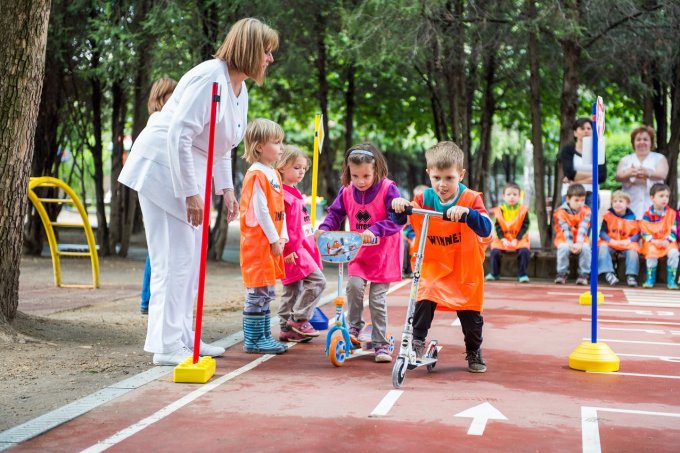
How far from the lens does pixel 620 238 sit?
14.5 metres

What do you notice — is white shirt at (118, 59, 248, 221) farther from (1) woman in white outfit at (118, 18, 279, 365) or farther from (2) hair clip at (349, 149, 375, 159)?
(2) hair clip at (349, 149, 375, 159)

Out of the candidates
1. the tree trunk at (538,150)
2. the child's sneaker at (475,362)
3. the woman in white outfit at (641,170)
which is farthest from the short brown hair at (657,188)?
the child's sneaker at (475,362)

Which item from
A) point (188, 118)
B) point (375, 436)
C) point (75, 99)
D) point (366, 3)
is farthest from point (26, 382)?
point (75, 99)

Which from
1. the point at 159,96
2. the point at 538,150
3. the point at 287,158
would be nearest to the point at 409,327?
the point at 287,158

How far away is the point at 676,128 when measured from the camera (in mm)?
18094

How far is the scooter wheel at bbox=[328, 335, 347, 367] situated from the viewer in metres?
6.75

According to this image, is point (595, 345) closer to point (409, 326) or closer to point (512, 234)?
point (409, 326)

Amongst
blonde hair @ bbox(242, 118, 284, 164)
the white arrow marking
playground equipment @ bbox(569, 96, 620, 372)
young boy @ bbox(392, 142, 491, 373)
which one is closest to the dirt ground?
blonde hair @ bbox(242, 118, 284, 164)

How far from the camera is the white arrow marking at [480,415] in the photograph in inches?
199

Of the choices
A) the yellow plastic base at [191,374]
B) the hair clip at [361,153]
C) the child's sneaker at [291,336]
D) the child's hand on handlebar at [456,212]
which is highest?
the hair clip at [361,153]

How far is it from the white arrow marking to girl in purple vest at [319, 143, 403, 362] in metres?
1.64

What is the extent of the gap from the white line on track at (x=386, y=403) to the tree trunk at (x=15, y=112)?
3.62 m

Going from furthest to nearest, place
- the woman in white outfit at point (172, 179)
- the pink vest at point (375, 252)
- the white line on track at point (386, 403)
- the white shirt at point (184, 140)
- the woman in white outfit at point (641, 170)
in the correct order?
the woman in white outfit at point (641, 170)
the pink vest at point (375, 252)
the woman in white outfit at point (172, 179)
the white shirt at point (184, 140)
the white line on track at point (386, 403)

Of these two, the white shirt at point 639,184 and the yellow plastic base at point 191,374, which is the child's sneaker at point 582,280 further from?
the yellow plastic base at point 191,374
